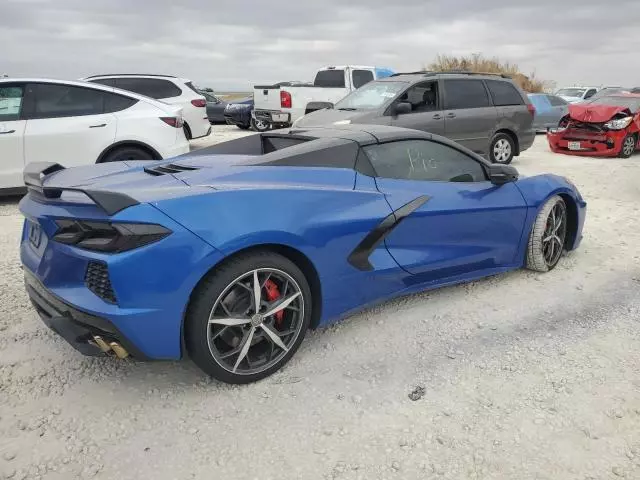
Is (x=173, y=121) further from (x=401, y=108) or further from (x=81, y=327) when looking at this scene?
(x=81, y=327)

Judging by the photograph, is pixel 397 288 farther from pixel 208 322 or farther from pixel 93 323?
pixel 93 323

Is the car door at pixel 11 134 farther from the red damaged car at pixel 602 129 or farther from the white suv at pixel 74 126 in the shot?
the red damaged car at pixel 602 129

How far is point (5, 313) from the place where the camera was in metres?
3.69

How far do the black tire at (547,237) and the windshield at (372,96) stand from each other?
4.55 m

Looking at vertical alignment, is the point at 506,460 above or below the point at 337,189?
below

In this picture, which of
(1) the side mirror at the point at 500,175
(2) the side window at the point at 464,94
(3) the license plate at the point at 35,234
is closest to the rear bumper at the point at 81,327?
(3) the license plate at the point at 35,234

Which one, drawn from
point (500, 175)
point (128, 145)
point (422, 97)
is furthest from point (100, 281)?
point (422, 97)

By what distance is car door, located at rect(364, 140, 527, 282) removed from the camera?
337cm

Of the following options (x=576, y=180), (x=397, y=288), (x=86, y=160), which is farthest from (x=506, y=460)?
(x=576, y=180)

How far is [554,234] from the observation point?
14.8 feet

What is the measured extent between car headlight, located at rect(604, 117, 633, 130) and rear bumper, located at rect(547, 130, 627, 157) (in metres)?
0.10

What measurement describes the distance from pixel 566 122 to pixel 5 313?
1189 centimetres

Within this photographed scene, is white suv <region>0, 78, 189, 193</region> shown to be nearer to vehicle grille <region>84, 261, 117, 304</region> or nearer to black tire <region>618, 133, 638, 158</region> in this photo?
vehicle grille <region>84, 261, 117, 304</region>

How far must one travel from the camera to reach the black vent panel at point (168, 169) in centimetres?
321
